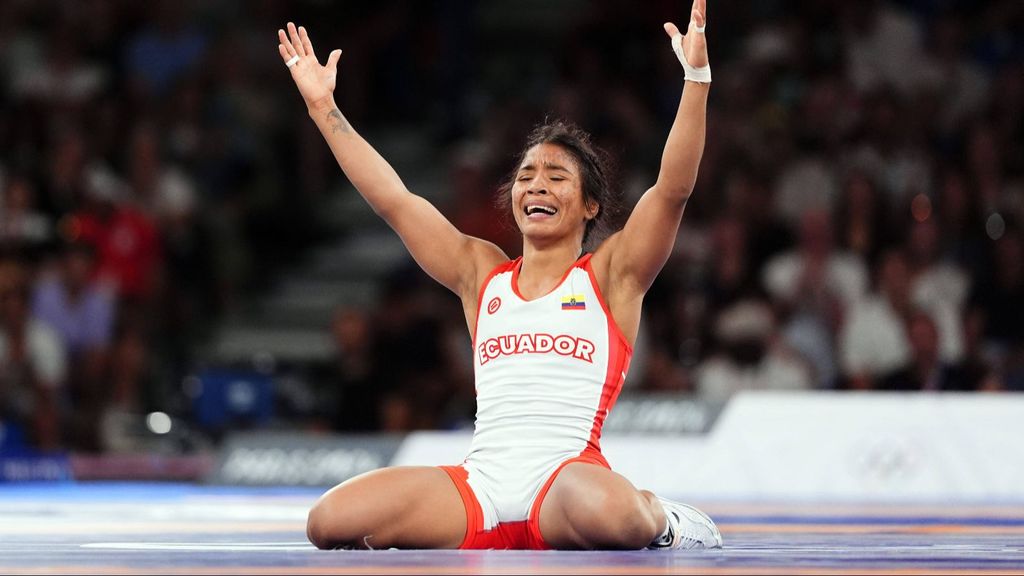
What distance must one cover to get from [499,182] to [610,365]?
6514 millimetres

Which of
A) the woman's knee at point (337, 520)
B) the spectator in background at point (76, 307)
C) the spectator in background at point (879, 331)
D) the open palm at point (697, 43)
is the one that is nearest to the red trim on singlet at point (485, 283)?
the woman's knee at point (337, 520)

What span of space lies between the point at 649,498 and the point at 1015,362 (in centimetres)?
585

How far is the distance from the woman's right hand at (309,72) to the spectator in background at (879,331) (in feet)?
18.2

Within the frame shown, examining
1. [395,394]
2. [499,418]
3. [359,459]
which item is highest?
[395,394]

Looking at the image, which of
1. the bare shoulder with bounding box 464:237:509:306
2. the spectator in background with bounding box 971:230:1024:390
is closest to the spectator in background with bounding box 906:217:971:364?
the spectator in background with bounding box 971:230:1024:390

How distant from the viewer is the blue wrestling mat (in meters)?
3.84

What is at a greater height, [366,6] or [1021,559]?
[366,6]

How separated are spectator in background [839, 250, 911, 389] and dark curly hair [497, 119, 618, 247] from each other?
5117mm

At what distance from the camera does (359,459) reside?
30.2ft

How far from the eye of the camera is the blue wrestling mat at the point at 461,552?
3.84 metres

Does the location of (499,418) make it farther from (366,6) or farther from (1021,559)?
(366,6)

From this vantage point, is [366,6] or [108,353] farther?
[366,6]

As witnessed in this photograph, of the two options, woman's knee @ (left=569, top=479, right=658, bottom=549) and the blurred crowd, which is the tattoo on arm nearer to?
woman's knee @ (left=569, top=479, right=658, bottom=549)

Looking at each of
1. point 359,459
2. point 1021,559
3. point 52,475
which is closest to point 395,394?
point 359,459
